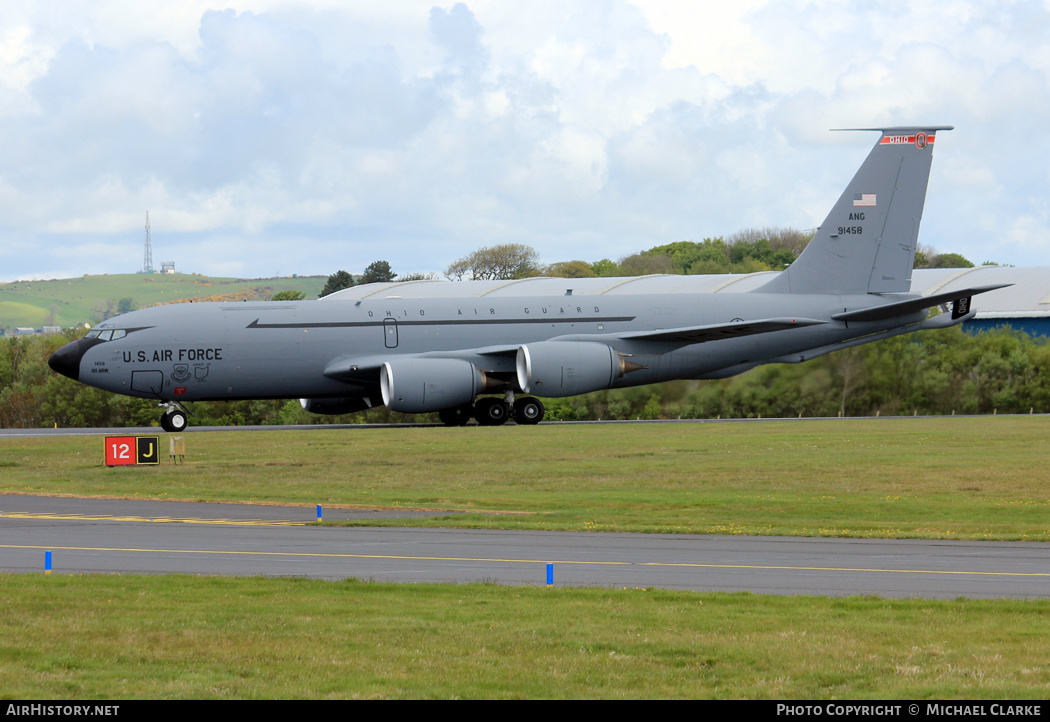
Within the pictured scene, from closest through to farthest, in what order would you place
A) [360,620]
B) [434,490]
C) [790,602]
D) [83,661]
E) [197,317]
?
[83,661], [360,620], [790,602], [434,490], [197,317]

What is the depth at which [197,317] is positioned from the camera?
42750 mm

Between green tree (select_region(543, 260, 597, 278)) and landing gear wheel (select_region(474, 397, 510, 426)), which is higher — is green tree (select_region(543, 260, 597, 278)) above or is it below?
above

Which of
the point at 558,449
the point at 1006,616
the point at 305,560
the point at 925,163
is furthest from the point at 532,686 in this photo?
the point at 925,163

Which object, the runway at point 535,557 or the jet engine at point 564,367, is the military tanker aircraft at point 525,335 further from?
the runway at point 535,557

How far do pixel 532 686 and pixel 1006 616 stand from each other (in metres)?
5.44

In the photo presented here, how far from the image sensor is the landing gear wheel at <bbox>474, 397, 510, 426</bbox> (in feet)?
146

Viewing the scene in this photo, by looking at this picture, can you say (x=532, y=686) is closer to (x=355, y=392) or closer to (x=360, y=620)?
(x=360, y=620)

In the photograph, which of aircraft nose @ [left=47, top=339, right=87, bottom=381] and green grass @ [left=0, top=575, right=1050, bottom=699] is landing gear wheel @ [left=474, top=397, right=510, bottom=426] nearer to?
aircraft nose @ [left=47, top=339, right=87, bottom=381]

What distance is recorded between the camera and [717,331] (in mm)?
45188

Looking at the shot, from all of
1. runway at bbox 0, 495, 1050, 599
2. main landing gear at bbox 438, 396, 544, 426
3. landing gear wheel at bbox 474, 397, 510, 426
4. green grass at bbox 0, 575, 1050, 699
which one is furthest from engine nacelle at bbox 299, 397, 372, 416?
green grass at bbox 0, 575, 1050, 699

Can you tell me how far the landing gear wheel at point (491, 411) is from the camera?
4447 cm

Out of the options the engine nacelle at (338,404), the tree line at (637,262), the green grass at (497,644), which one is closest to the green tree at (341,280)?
the tree line at (637,262)

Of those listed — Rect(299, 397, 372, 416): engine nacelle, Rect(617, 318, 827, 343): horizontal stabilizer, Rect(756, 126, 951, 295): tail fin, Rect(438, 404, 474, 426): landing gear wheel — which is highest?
Rect(756, 126, 951, 295): tail fin

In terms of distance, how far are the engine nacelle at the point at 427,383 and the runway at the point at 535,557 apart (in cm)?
1953
